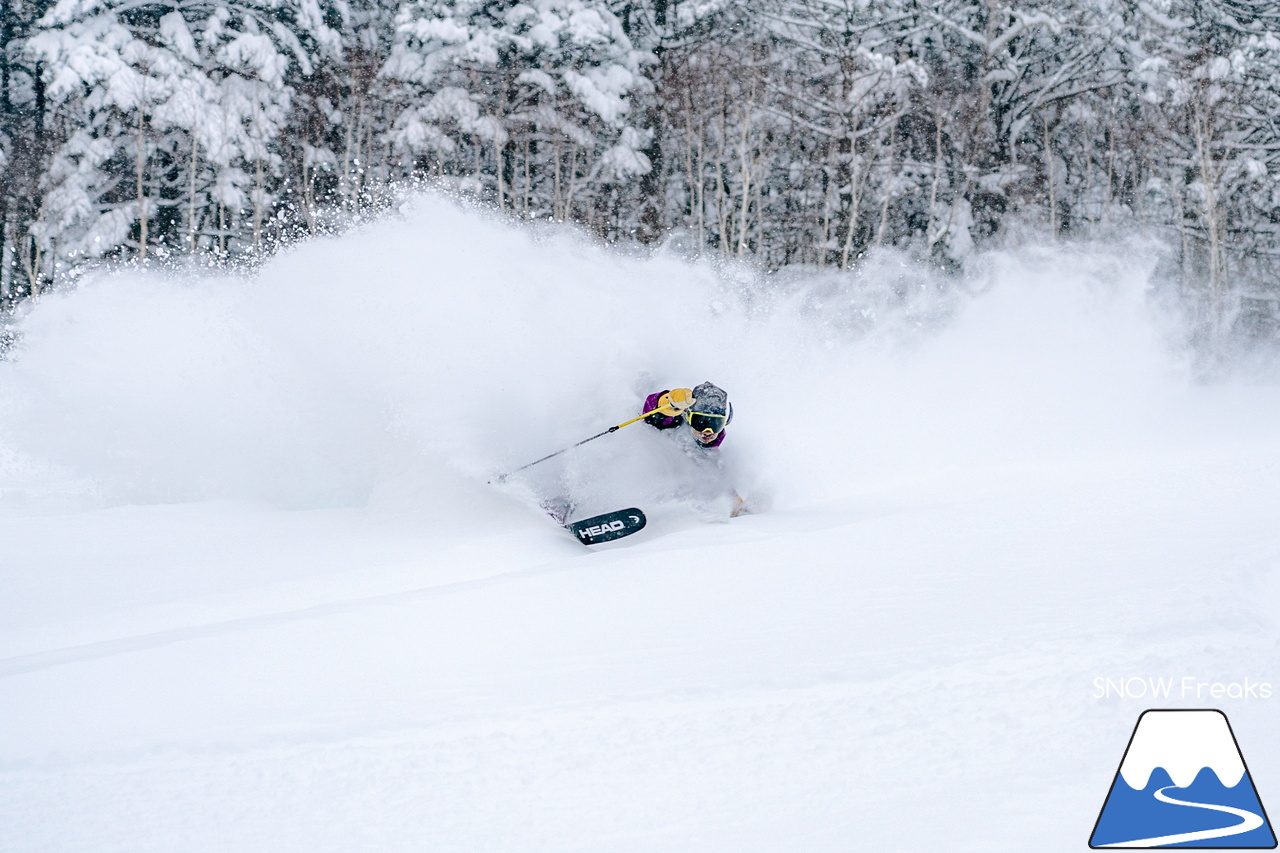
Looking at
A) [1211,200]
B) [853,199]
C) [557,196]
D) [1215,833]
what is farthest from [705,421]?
[1211,200]

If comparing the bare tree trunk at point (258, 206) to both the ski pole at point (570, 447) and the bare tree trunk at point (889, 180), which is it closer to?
the bare tree trunk at point (889, 180)

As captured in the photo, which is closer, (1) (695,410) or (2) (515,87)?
(1) (695,410)

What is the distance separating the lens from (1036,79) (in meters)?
23.6

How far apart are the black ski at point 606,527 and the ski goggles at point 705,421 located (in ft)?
2.56

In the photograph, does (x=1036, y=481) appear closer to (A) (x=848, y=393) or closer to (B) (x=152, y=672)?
(A) (x=848, y=393)

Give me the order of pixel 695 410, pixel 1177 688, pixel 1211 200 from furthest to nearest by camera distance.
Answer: pixel 1211 200 → pixel 695 410 → pixel 1177 688

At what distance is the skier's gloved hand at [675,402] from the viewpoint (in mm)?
6586

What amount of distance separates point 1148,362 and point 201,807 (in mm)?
13354

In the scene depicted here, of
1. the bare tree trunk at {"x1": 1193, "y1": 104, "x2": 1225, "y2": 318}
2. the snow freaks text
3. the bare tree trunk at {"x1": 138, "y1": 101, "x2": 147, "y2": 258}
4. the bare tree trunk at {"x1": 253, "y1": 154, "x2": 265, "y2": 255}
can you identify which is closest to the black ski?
the snow freaks text

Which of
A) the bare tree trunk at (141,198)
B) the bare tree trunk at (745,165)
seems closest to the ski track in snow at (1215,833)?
the bare tree trunk at (745,165)

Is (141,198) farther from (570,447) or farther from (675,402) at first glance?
(675,402)

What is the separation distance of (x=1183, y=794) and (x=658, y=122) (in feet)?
69.8

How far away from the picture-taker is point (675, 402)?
6.60 m

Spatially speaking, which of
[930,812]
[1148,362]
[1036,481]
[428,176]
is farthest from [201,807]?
[428,176]
